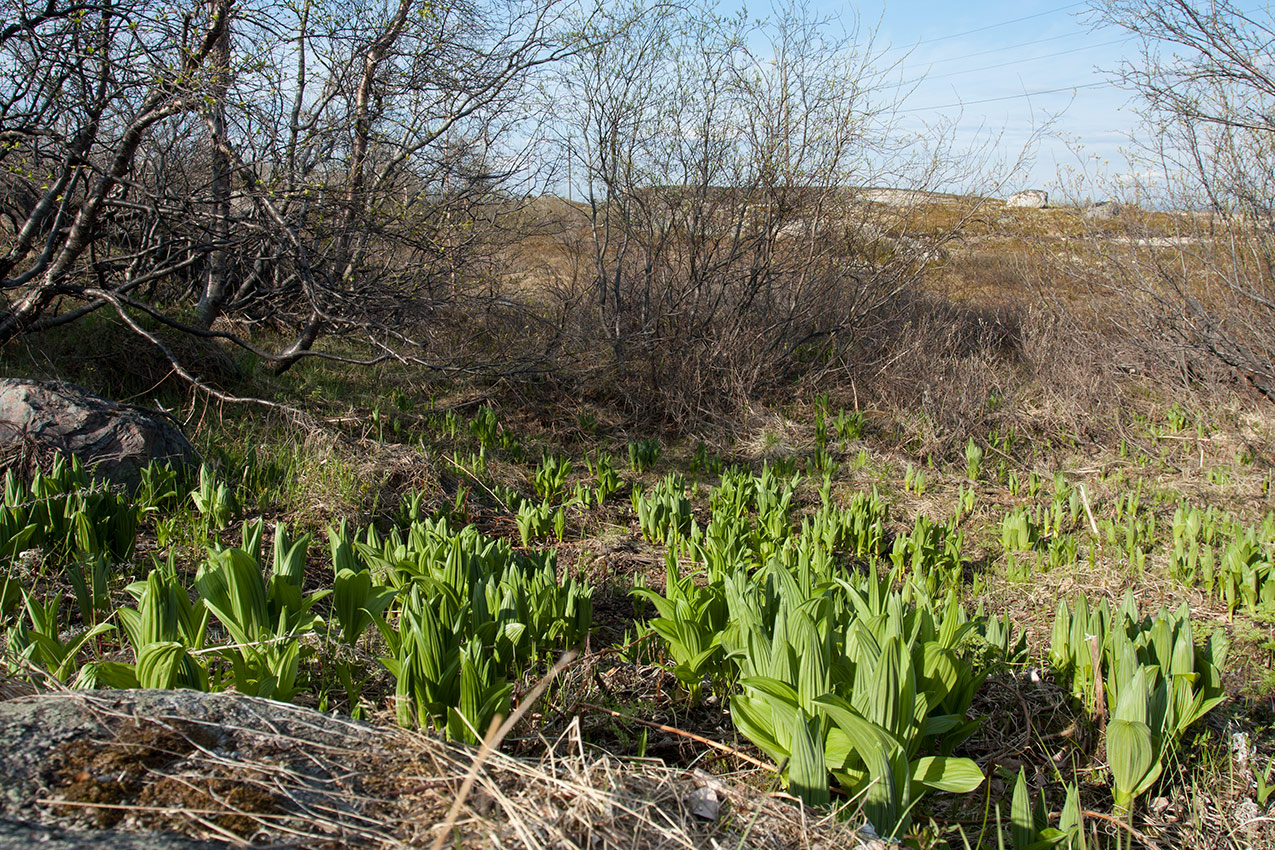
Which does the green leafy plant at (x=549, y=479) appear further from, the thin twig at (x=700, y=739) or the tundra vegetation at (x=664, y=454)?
the thin twig at (x=700, y=739)

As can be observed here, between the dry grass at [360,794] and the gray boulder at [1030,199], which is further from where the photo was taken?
the gray boulder at [1030,199]

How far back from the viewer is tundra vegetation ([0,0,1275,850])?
2482 millimetres

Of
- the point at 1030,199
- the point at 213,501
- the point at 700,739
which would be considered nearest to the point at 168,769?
the point at 700,739

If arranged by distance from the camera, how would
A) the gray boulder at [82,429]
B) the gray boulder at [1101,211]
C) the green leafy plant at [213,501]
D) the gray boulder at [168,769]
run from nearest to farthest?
the gray boulder at [168,769]
the green leafy plant at [213,501]
the gray boulder at [82,429]
the gray boulder at [1101,211]

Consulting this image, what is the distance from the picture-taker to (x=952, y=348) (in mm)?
9477

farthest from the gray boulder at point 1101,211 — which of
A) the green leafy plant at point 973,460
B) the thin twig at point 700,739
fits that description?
the thin twig at point 700,739

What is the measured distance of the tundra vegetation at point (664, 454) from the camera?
8.14 feet

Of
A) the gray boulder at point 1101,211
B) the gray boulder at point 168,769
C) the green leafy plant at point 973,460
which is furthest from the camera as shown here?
the gray boulder at point 1101,211

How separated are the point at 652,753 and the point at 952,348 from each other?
7957 millimetres

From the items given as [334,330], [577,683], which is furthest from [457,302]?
[577,683]

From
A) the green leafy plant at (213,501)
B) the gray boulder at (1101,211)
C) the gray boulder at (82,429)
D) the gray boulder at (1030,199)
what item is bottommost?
the green leafy plant at (213,501)

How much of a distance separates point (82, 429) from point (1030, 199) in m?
9.62

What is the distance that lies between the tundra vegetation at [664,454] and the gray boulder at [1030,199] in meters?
0.18

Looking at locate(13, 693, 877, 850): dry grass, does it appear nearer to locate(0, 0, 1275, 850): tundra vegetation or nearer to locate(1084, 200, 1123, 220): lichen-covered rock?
locate(0, 0, 1275, 850): tundra vegetation
